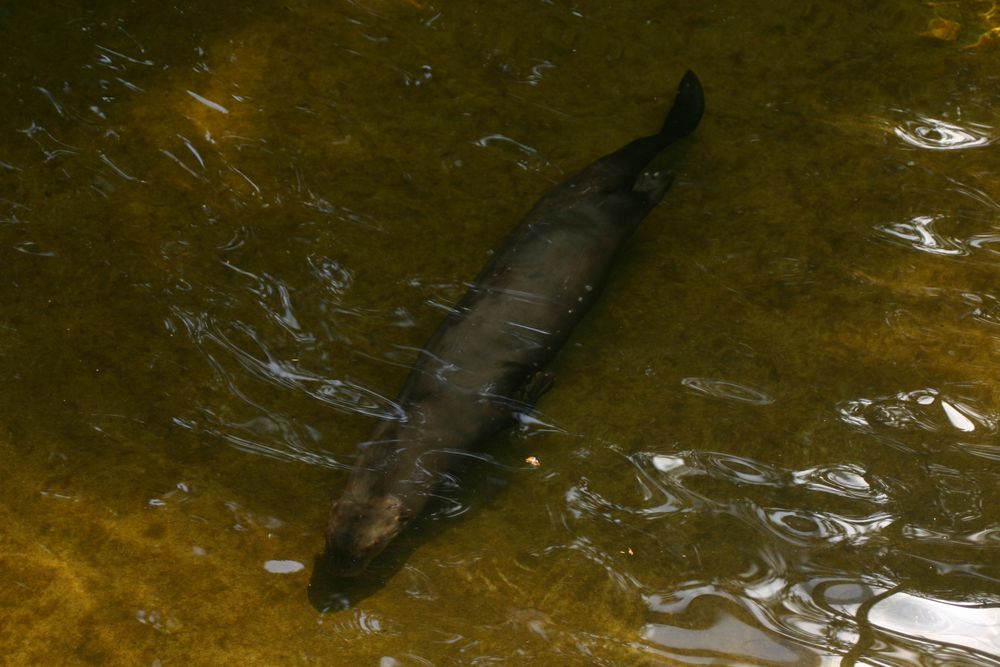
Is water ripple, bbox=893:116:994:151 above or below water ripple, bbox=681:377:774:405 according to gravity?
above

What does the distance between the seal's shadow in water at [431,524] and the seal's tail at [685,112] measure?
125 centimetres

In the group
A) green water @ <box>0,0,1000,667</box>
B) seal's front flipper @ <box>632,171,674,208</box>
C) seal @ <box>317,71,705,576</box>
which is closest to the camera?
green water @ <box>0,0,1000,667</box>

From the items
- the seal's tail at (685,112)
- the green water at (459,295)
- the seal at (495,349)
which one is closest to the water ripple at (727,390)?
the green water at (459,295)

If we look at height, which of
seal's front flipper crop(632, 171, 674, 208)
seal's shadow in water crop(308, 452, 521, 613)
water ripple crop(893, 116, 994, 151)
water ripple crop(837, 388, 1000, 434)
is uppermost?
water ripple crop(893, 116, 994, 151)

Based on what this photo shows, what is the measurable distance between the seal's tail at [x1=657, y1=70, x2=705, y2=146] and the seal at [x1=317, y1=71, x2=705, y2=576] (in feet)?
0.45

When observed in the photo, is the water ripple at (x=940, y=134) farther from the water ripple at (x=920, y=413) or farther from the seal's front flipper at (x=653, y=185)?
the water ripple at (x=920, y=413)

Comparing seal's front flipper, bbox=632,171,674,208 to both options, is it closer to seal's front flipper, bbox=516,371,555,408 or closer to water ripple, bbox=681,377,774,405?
water ripple, bbox=681,377,774,405

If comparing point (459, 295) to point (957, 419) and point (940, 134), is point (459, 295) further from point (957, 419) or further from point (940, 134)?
point (940, 134)

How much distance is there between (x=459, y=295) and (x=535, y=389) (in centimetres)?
41

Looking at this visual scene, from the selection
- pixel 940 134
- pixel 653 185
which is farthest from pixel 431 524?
pixel 940 134

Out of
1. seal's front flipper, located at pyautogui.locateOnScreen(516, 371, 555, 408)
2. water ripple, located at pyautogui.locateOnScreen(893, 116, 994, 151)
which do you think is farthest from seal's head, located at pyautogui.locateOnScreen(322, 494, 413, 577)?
water ripple, located at pyautogui.locateOnScreen(893, 116, 994, 151)

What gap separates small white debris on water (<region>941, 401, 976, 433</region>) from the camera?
2699mm

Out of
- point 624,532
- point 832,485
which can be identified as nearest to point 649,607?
point 624,532

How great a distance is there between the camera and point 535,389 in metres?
2.75
